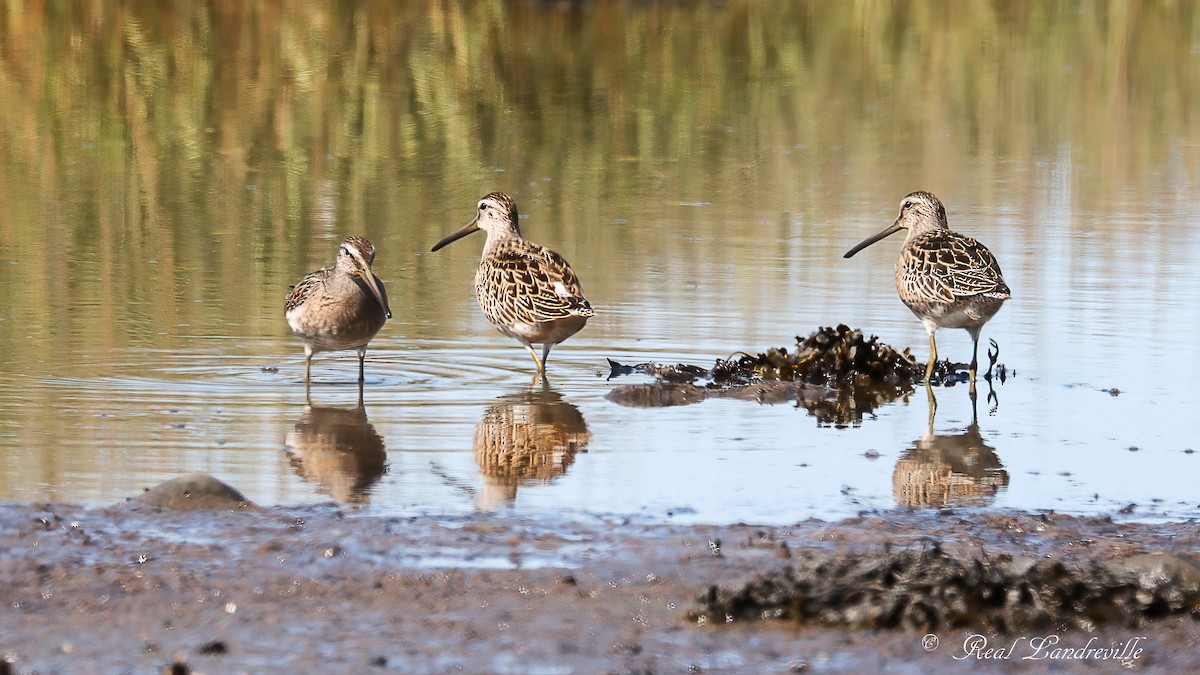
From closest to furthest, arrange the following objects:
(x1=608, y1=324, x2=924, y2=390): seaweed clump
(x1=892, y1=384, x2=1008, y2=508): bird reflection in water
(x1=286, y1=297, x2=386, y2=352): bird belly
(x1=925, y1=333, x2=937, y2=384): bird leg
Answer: (x1=892, y1=384, x2=1008, y2=508): bird reflection in water < (x1=286, y1=297, x2=386, y2=352): bird belly < (x1=608, y1=324, x2=924, y2=390): seaweed clump < (x1=925, y1=333, x2=937, y2=384): bird leg

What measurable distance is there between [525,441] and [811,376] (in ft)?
7.53

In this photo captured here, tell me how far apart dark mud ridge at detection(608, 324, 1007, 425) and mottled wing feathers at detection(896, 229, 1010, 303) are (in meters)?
0.40

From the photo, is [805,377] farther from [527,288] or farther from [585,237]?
[585,237]

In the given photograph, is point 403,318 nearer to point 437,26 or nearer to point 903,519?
point 903,519

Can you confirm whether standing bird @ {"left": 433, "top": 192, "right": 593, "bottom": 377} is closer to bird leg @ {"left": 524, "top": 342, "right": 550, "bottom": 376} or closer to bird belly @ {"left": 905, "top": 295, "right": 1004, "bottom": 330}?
bird leg @ {"left": 524, "top": 342, "right": 550, "bottom": 376}

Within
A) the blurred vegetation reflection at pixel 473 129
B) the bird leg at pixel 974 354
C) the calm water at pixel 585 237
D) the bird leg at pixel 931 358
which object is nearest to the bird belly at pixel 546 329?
the calm water at pixel 585 237

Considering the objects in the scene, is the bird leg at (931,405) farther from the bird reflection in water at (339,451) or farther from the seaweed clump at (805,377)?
the bird reflection in water at (339,451)

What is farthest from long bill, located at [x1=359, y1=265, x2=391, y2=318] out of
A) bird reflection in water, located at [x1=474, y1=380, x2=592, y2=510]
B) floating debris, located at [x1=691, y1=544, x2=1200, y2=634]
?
floating debris, located at [x1=691, y1=544, x2=1200, y2=634]

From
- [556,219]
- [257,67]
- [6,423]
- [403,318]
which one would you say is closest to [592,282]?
[403,318]

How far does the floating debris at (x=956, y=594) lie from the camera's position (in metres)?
5.43

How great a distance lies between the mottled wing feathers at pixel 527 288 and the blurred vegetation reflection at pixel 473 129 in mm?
759

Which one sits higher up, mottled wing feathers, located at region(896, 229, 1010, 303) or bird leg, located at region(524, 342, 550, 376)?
mottled wing feathers, located at region(896, 229, 1010, 303)

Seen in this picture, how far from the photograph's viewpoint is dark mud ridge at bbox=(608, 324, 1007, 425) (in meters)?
9.49

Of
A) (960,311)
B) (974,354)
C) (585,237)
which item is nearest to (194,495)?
(974,354)
